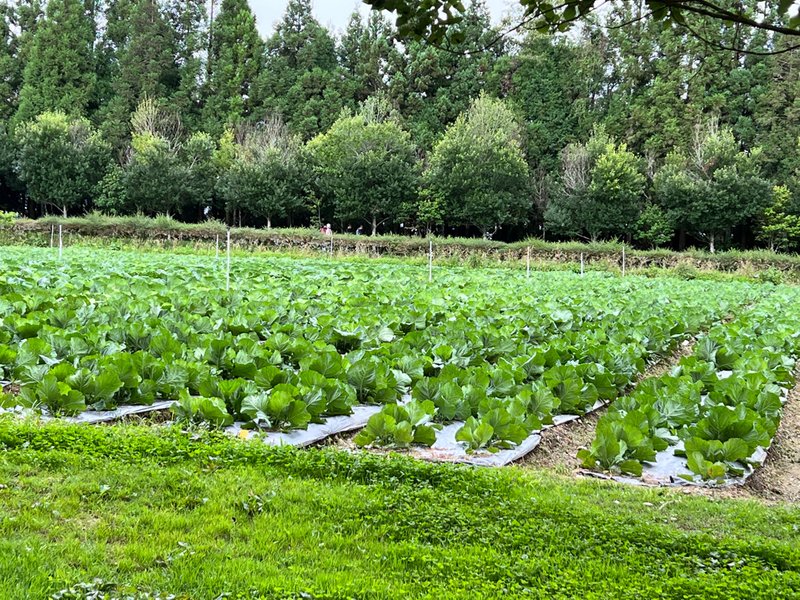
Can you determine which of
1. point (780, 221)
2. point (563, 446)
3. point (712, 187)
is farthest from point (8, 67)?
point (563, 446)

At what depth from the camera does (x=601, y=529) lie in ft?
10.3

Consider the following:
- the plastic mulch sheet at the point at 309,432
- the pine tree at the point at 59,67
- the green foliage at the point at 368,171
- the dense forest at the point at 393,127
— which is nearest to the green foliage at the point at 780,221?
the dense forest at the point at 393,127

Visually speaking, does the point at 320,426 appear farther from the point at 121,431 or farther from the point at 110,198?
the point at 110,198

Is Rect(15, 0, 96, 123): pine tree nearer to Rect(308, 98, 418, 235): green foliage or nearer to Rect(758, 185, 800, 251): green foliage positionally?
Rect(308, 98, 418, 235): green foliage

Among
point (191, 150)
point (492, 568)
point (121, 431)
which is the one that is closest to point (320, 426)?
point (121, 431)

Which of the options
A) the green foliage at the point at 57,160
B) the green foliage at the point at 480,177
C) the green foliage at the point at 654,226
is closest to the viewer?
the green foliage at the point at 654,226

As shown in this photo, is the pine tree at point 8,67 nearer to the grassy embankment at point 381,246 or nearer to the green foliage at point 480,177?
the grassy embankment at point 381,246

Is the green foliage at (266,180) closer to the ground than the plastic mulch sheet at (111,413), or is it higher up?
higher up

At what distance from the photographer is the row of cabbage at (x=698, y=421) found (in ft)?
14.1

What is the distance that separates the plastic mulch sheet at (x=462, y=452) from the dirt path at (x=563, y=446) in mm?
81

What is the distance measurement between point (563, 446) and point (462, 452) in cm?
109

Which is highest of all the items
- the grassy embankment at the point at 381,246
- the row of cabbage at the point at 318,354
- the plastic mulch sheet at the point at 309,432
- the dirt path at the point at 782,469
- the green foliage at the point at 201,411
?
the grassy embankment at the point at 381,246

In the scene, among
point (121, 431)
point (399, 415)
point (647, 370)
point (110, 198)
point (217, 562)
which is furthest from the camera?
point (110, 198)

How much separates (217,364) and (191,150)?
3569cm
